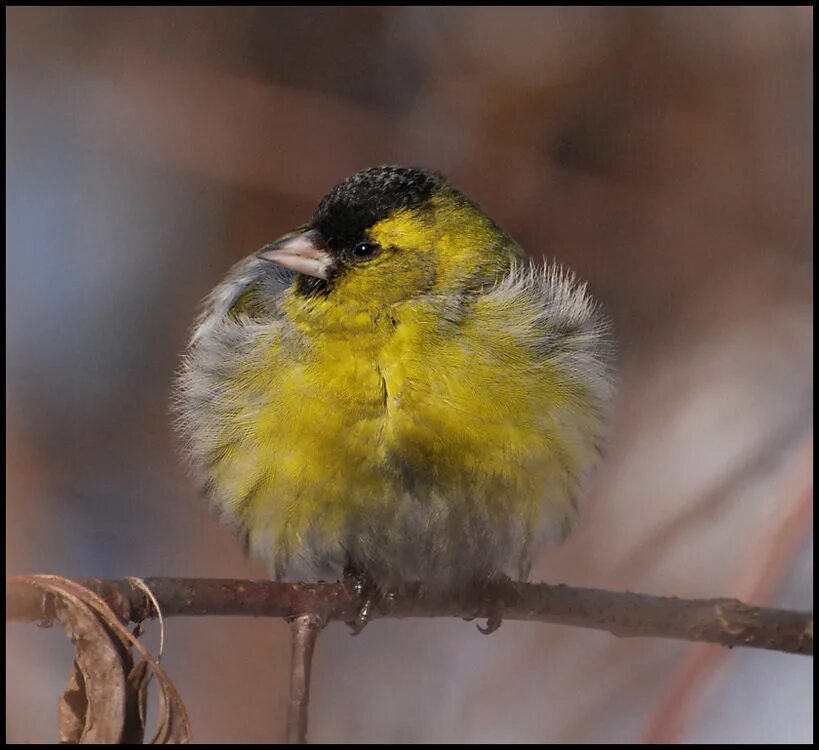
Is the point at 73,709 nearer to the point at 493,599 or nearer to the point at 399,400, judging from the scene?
the point at 399,400

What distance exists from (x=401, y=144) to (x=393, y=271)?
199 cm

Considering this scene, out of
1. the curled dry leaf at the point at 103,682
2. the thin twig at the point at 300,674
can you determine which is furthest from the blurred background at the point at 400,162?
Result: the curled dry leaf at the point at 103,682

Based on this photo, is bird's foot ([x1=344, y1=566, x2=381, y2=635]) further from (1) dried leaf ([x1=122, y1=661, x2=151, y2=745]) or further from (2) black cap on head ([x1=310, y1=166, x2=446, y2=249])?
(1) dried leaf ([x1=122, y1=661, x2=151, y2=745])

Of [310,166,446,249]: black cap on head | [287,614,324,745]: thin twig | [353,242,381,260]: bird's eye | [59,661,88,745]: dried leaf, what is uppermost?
[310,166,446,249]: black cap on head

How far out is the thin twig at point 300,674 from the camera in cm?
159

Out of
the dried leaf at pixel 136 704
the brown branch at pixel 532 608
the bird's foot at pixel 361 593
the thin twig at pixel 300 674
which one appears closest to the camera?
the dried leaf at pixel 136 704

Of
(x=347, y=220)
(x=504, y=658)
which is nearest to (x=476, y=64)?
(x=347, y=220)

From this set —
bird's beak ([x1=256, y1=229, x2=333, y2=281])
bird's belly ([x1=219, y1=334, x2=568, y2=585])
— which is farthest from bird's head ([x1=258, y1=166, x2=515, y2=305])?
bird's belly ([x1=219, y1=334, x2=568, y2=585])

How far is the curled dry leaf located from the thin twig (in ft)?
0.62

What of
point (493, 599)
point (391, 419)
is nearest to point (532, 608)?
point (493, 599)

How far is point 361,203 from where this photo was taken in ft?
8.98

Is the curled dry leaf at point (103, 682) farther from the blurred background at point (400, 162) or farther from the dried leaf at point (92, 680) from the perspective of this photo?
the blurred background at point (400, 162)

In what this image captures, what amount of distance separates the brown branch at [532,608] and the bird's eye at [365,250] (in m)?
0.83

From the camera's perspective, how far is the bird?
2.53 m
